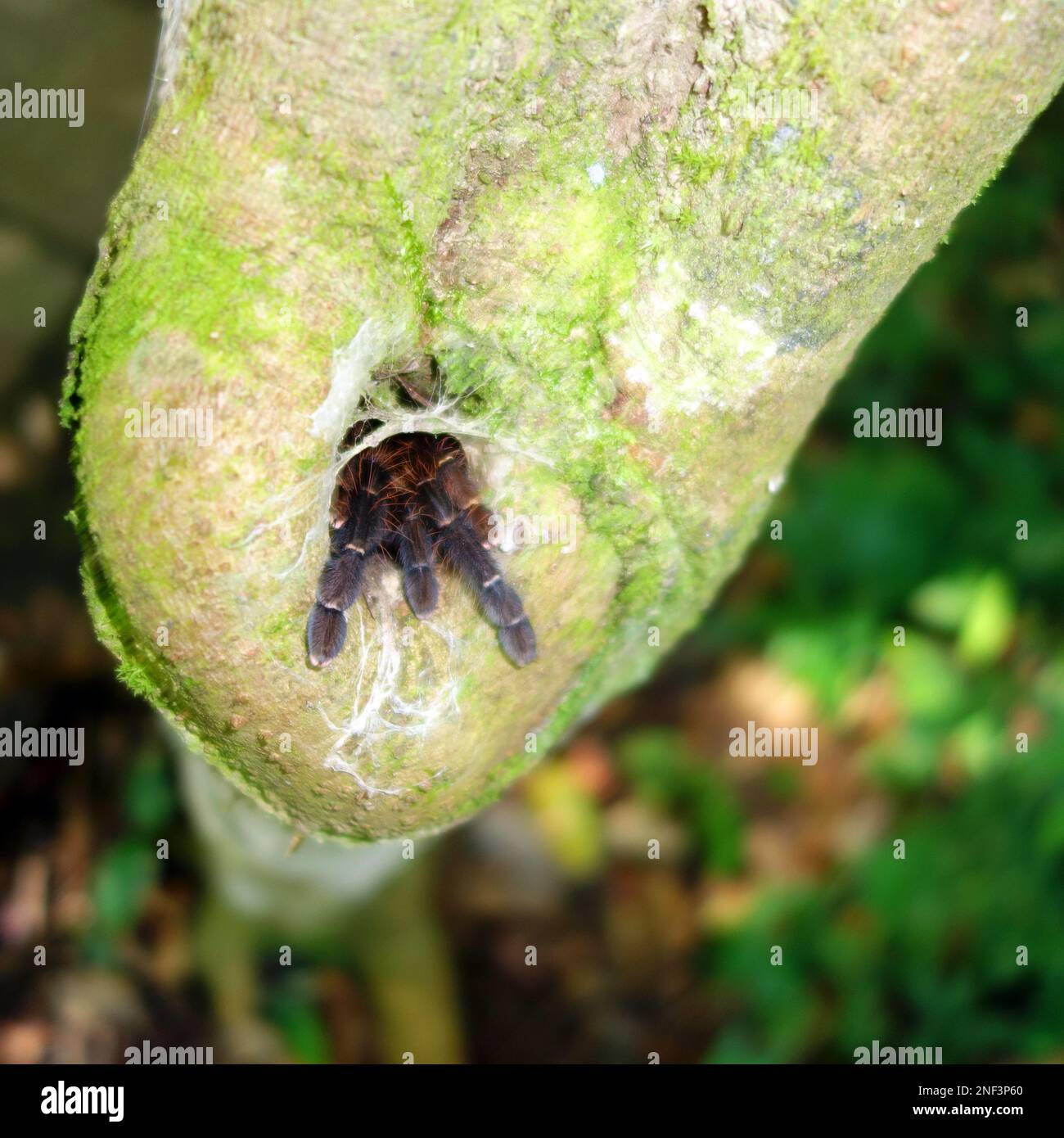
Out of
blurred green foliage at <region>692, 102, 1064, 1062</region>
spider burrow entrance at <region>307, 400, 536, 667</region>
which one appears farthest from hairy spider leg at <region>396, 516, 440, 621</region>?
blurred green foliage at <region>692, 102, 1064, 1062</region>

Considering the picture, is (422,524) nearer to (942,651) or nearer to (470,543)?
(470,543)

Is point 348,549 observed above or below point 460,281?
below

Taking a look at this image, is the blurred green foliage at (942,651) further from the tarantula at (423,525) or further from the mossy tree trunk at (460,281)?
the tarantula at (423,525)

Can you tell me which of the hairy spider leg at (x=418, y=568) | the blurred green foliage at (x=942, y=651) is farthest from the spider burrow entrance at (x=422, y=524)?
the blurred green foliage at (x=942, y=651)

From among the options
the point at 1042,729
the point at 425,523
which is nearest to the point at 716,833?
the point at 1042,729

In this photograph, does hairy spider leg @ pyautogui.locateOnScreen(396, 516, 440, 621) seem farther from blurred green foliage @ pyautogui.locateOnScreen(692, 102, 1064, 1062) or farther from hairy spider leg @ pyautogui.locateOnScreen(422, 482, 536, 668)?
blurred green foliage @ pyautogui.locateOnScreen(692, 102, 1064, 1062)

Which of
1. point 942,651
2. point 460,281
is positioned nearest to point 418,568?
point 460,281
